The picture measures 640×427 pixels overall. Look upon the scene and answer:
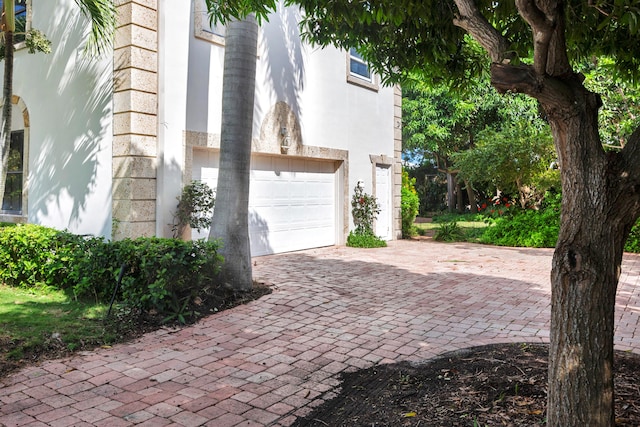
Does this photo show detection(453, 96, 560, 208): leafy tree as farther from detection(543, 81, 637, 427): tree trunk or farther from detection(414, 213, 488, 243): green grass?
detection(543, 81, 637, 427): tree trunk

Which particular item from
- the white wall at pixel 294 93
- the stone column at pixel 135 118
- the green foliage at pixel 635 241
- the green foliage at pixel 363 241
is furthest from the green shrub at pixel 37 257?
A: the green foliage at pixel 635 241

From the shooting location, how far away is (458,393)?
3297 mm

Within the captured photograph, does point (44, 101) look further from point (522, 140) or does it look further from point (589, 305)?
point (522, 140)

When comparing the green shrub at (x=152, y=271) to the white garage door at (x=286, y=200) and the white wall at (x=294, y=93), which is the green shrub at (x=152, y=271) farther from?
the white garage door at (x=286, y=200)

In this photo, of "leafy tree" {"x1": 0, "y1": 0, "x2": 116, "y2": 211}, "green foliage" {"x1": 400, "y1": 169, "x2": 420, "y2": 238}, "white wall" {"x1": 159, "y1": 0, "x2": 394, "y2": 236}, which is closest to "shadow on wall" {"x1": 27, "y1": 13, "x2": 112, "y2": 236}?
"leafy tree" {"x1": 0, "y1": 0, "x2": 116, "y2": 211}

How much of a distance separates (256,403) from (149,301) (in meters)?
2.44

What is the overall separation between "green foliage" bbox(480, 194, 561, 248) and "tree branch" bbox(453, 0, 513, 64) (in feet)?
33.7

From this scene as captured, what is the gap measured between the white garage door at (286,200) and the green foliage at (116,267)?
2.33 meters

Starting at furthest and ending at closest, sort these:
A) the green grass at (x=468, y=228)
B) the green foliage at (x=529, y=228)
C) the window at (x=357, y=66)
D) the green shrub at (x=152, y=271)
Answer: the green grass at (x=468, y=228)
the green foliage at (x=529, y=228)
the window at (x=357, y=66)
the green shrub at (x=152, y=271)

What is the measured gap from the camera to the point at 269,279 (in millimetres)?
7387

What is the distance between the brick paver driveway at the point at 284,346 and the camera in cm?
329

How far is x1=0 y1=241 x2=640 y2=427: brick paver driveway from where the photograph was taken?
329 cm

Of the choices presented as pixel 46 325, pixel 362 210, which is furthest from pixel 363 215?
pixel 46 325

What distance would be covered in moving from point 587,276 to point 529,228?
1112cm
